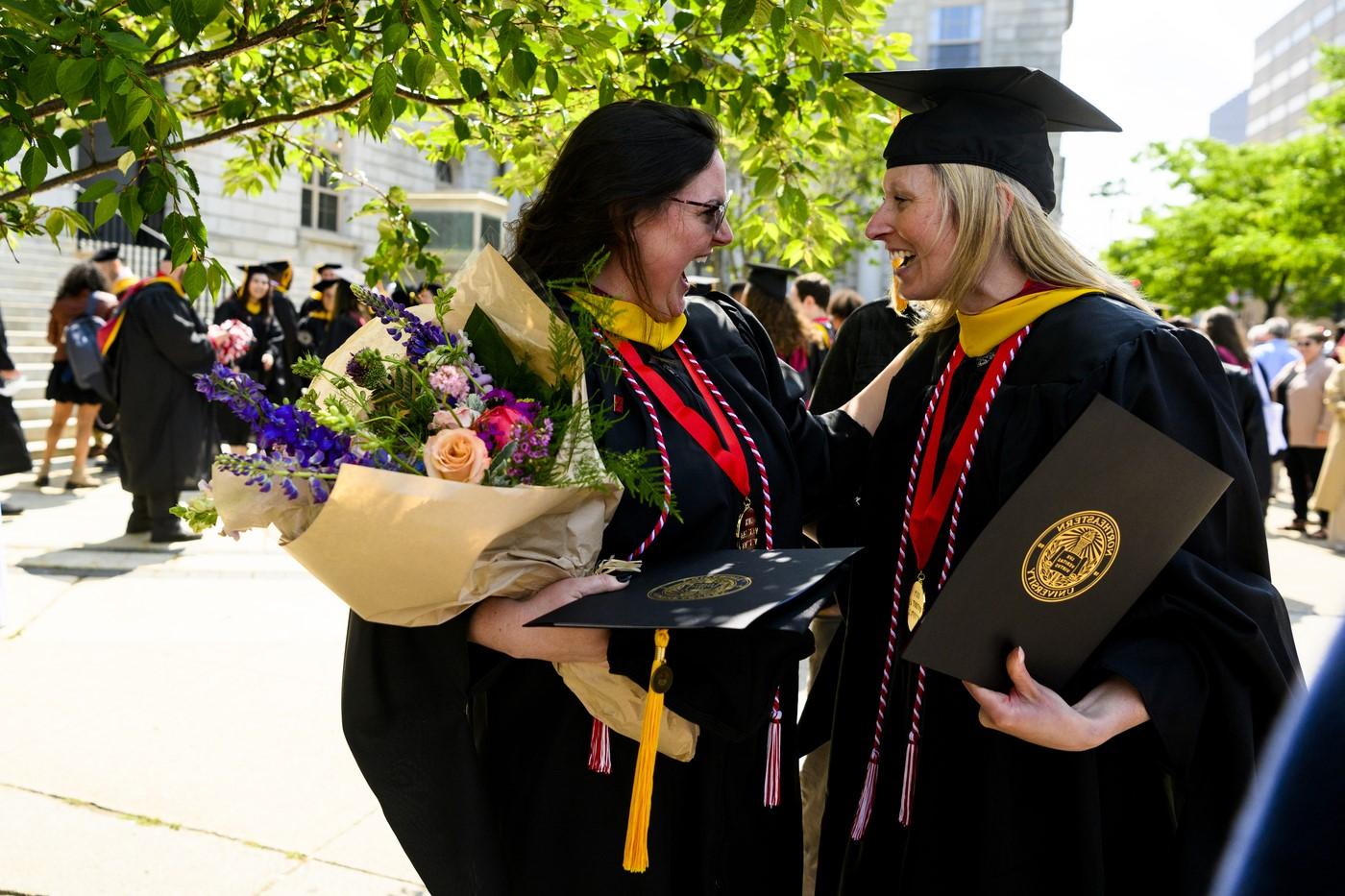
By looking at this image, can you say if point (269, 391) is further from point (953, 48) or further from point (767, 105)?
point (953, 48)

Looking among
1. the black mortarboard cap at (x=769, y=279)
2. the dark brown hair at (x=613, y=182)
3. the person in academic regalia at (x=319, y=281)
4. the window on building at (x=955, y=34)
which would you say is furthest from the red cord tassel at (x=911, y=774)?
the window on building at (x=955, y=34)

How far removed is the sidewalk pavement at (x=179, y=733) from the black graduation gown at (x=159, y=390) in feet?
2.24

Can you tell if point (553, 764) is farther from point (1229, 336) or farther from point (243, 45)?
point (1229, 336)

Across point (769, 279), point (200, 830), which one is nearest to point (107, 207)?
point (200, 830)

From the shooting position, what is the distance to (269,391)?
11.5 m

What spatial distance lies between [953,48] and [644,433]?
39303 millimetres

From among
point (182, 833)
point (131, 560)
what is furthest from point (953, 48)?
point (182, 833)

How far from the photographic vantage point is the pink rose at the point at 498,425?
1.79 metres

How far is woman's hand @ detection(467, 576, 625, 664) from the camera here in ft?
6.06

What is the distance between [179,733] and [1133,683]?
3.76m

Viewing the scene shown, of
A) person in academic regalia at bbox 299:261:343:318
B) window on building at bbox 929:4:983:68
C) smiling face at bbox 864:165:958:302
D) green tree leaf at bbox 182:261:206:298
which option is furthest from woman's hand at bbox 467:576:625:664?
window on building at bbox 929:4:983:68

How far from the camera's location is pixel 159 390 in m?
7.89

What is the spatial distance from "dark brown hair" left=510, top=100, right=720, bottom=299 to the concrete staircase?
31.6 ft

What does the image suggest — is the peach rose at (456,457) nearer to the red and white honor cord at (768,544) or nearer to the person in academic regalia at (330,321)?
the red and white honor cord at (768,544)
